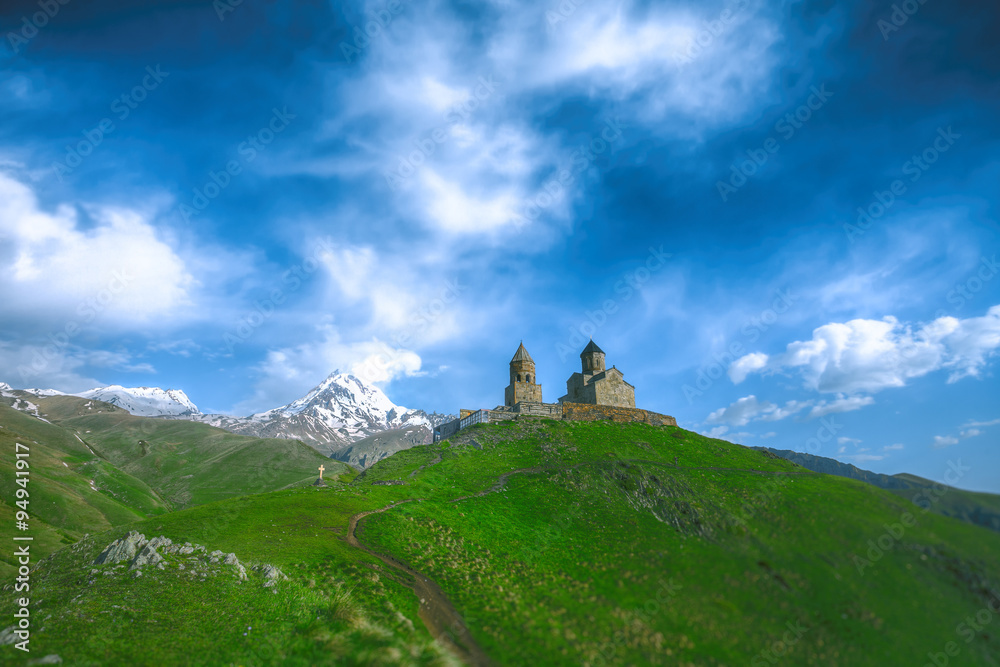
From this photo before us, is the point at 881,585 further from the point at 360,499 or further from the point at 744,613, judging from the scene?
the point at 360,499

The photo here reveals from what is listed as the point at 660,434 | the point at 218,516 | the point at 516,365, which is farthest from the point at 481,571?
the point at 516,365

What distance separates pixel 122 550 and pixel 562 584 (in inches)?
1204

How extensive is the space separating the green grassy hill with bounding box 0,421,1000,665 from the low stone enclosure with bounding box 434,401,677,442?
27995 millimetres

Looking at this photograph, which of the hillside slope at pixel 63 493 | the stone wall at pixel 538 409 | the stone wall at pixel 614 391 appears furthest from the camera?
the stone wall at pixel 614 391

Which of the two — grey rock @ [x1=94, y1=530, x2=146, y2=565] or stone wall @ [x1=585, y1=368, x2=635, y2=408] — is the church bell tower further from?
grey rock @ [x1=94, y1=530, x2=146, y2=565]

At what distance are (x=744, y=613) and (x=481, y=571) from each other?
58.5ft

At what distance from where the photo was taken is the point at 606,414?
82.1 m

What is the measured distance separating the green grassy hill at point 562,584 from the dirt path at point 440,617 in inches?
6.3

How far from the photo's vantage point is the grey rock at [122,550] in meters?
30.1

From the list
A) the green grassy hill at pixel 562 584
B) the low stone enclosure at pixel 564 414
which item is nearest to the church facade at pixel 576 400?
the low stone enclosure at pixel 564 414

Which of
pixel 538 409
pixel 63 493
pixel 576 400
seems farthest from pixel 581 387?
pixel 63 493

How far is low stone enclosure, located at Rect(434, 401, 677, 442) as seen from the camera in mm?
79500

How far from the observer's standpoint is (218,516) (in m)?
42.2

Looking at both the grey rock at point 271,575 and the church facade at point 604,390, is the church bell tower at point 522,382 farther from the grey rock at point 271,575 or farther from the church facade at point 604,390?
the grey rock at point 271,575
